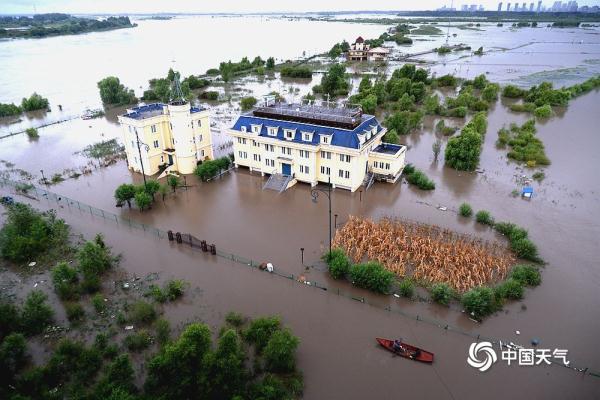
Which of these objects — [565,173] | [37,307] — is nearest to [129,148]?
[37,307]

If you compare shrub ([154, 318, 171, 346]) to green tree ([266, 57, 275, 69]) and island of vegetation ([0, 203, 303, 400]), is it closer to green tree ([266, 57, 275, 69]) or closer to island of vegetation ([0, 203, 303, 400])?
island of vegetation ([0, 203, 303, 400])

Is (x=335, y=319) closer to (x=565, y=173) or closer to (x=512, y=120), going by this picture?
(x=565, y=173)

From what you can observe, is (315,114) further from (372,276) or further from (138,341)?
(138,341)

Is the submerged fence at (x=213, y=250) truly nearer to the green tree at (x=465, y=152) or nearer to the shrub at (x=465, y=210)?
the shrub at (x=465, y=210)

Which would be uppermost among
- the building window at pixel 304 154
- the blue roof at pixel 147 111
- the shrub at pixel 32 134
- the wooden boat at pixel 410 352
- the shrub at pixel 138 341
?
the blue roof at pixel 147 111

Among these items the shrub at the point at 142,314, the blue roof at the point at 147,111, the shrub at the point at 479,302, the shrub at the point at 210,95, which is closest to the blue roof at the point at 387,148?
the shrub at the point at 479,302

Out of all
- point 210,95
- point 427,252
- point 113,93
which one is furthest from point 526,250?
point 113,93

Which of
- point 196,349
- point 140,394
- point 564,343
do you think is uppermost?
point 196,349
